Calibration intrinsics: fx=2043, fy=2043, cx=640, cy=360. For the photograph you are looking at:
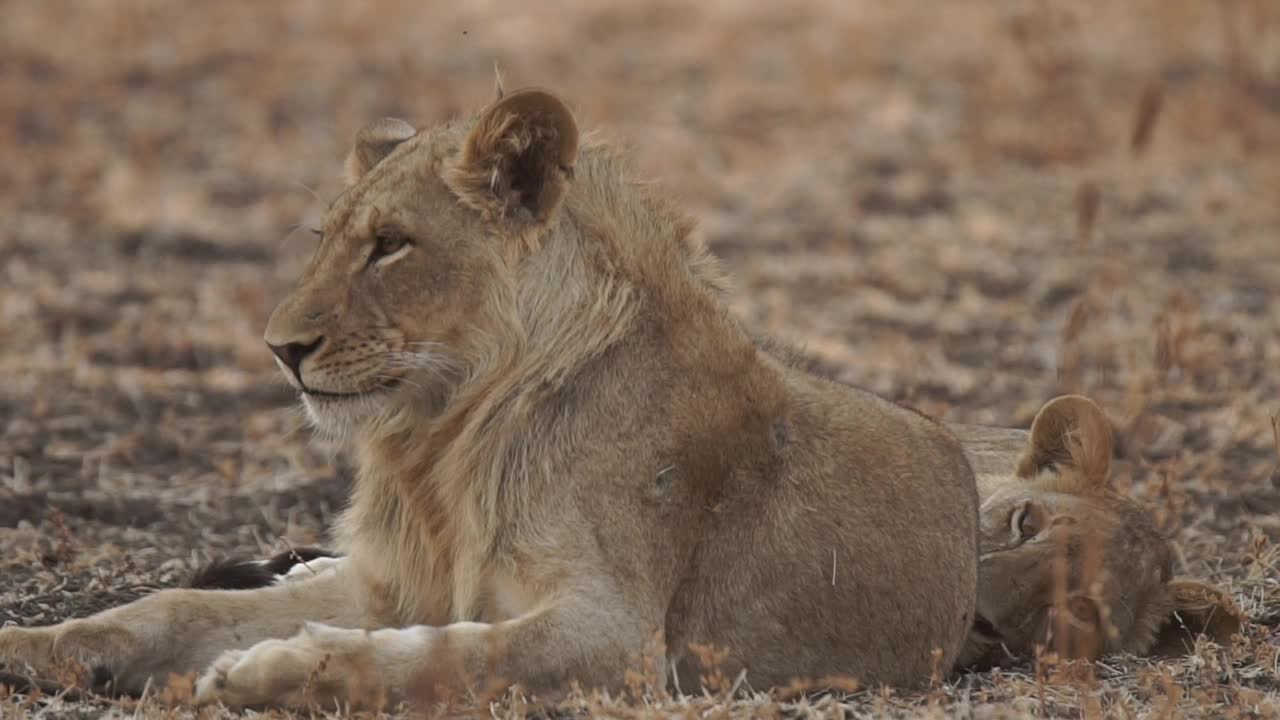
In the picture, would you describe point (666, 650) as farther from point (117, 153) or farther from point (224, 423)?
point (117, 153)

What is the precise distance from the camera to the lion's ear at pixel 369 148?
4.91m

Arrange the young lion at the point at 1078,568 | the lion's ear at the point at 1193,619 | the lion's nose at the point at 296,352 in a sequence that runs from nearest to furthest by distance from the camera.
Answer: the lion's nose at the point at 296,352 → the young lion at the point at 1078,568 → the lion's ear at the point at 1193,619

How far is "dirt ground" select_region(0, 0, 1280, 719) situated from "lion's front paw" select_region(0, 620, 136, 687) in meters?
0.13

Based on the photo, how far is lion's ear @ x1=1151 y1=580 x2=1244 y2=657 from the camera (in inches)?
204

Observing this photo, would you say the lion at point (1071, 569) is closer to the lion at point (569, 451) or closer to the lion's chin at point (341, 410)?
the lion at point (569, 451)

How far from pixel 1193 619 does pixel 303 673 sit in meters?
2.37

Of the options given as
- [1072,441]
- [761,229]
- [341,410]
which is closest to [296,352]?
[341,410]

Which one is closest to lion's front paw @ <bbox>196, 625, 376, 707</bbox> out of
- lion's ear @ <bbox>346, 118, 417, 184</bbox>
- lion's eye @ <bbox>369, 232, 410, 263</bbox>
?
lion's eye @ <bbox>369, 232, 410, 263</bbox>

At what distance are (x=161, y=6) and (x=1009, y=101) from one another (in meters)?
6.81

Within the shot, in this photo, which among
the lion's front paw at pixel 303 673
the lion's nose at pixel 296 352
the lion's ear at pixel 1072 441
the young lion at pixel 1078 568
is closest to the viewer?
the lion's front paw at pixel 303 673

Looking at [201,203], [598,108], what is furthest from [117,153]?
[598,108]

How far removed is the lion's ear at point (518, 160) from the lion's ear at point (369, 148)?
43 centimetres

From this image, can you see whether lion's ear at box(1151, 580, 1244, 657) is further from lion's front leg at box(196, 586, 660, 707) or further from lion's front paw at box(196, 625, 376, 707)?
lion's front paw at box(196, 625, 376, 707)

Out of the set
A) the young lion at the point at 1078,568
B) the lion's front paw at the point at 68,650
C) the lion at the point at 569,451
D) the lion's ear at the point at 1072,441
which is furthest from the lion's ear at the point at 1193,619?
the lion's front paw at the point at 68,650
